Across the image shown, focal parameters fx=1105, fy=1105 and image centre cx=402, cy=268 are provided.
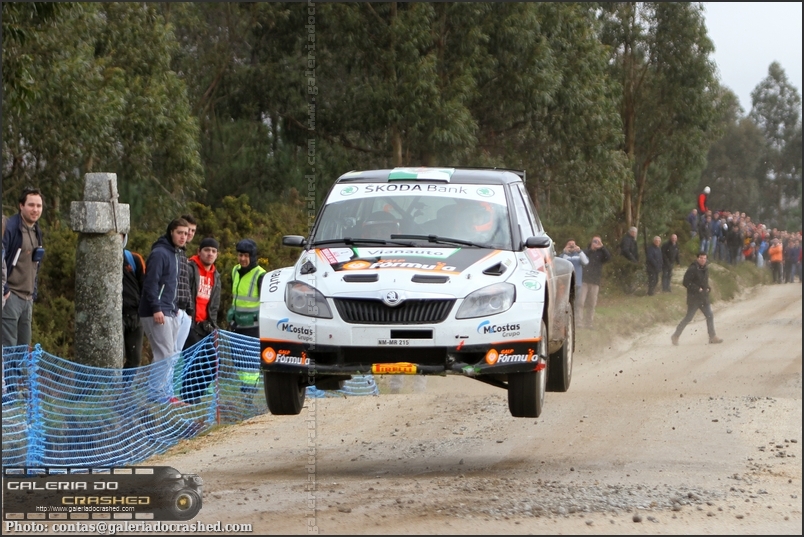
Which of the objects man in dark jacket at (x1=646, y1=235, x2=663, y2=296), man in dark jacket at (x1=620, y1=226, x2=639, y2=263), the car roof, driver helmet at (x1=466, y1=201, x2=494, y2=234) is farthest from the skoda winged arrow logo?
man in dark jacket at (x1=646, y1=235, x2=663, y2=296)

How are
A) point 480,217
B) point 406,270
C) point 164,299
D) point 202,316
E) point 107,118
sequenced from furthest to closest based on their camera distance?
point 107,118, point 202,316, point 164,299, point 480,217, point 406,270

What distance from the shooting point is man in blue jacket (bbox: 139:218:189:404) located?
10.7 meters

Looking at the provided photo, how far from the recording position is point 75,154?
2116cm

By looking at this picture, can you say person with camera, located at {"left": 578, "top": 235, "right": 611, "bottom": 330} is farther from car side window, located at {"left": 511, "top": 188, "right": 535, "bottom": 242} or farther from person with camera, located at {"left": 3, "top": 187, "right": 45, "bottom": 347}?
person with camera, located at {"left": 3, "top": 187, "right": 45, "bottom": 347}

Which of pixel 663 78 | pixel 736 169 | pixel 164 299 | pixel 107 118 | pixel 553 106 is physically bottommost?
pixel 736 169

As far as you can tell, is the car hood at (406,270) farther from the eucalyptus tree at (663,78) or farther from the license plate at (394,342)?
the eucalyptus tree at (663,78)

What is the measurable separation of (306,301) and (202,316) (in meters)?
5.03

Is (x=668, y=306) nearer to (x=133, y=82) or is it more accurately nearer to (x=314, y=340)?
(x=133, y=82)

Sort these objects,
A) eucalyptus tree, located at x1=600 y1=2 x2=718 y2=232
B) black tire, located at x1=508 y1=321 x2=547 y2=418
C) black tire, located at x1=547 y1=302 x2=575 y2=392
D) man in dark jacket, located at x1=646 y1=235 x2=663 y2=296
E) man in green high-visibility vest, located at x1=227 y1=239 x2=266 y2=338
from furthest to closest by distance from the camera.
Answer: eucalyptus tree, located at x1=600 y1=2 x2=718 y2=232 → man in dark jacket, located at x1=646 y1=235 x2=663 y2=296 → man in green high-visibility vest, located at x1=227 y1=239 x2=266 y2=338 → black tire, located at x1=547 y1=302 x2=575 y2=392 → black tire, located at x1=508 y1=321 x2=547 y2=418

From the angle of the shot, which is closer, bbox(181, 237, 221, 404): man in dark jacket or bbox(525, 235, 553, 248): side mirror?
bbox(525, 235, 553, 248): side mirror

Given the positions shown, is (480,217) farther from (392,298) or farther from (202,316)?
(202,316)

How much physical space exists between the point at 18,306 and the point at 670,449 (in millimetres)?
6059

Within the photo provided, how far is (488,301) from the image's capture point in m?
7.44

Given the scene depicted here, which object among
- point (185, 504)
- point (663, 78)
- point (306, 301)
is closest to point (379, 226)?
point (306, 301)
